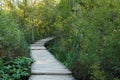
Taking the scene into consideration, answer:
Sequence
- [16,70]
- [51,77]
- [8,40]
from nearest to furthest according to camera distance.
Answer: [51,77] < [16,70] < [8,40]

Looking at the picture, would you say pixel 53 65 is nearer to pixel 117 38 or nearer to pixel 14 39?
pixel 14 39

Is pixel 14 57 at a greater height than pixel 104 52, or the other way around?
pixel 104 52

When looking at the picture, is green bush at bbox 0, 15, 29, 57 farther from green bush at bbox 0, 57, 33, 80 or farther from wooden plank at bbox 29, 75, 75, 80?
wooden plank at bbox 29, 75, 75, 80

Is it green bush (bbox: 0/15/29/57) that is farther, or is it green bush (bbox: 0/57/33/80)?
green bush (bbox: 0/15/29/57)

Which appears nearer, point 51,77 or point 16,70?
point 51,77

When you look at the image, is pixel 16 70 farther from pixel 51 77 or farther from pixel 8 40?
pixel 8 40

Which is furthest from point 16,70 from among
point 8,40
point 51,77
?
point 8,40

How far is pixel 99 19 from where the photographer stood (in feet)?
16.3

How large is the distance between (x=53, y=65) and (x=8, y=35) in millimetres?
1490

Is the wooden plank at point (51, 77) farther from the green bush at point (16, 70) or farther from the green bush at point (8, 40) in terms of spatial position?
the green bush at point (8, 40)

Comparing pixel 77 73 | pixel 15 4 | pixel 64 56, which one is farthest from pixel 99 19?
pixel 15 4

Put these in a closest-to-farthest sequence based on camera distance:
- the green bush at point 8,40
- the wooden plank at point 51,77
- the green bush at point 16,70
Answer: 1. the wooden plank at point 51,77
2. the green bush at point 16,70
3. the green bush at point 8,40

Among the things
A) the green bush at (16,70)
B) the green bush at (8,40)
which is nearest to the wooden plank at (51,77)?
the green bush at (16,70)

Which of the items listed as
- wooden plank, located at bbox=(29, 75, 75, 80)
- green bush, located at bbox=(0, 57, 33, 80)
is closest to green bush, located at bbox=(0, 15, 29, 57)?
green bush, located at bbox=(0, 57, 33, 80)
